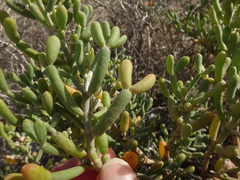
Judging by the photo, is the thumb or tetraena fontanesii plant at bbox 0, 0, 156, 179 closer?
tetraena fontanesii plant at bbox 0, 0, 156, 179

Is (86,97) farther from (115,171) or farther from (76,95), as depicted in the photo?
(115,171)

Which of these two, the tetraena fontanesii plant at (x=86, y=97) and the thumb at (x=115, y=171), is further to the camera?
the thumb at (x=115, y=171)

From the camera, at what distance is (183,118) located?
0.95m

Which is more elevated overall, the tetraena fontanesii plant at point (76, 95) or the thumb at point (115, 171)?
the tetraena fontanesii plant at point (76, 95)

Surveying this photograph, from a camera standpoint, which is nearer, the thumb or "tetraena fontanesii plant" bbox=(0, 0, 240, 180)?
"tetraena fontanesii plant" bbox=(0, 0, 240, 180)

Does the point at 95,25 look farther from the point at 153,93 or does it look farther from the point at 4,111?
the point at 153,93

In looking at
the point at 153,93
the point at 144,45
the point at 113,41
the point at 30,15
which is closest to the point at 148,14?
the point at 144,45

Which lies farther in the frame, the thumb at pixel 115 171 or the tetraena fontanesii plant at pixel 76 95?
the thumb at pixel 115 171

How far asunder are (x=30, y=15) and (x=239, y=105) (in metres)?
0.72

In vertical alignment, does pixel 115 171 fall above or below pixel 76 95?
below

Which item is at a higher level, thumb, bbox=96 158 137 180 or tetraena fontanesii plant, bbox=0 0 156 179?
tetraena fontanesii plant, bbox=0 0 156 179

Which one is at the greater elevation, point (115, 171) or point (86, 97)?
point (86, 97)

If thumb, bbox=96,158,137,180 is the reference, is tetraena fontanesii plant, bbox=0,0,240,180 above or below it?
above

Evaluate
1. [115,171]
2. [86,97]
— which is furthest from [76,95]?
[115,171]
